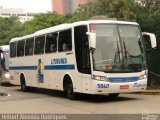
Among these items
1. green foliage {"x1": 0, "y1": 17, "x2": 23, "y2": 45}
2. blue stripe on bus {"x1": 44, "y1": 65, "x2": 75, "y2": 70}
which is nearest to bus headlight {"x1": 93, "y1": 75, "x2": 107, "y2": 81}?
blue stripe on bus {"x1": 44, "y1": 65, "x2": 75, "y2": 70}

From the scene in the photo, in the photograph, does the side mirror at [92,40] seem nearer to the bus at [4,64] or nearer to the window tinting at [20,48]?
the window tinting at [20,48]

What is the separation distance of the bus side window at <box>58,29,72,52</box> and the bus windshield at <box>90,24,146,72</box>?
1.74 meters

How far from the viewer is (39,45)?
21062 mm

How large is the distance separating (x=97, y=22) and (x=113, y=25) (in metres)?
0.66

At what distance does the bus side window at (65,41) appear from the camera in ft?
56.7

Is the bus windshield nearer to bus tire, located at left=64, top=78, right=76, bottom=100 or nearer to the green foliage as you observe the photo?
bus tire, located at left=64, top=78, right=76, bottom=100

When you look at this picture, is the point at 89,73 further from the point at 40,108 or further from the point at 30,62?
the point at 30,62

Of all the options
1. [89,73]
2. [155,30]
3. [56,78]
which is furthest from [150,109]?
[155,30]

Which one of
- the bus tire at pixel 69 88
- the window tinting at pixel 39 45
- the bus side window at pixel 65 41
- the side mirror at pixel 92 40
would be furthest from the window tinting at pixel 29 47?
the side mirror at pixel 92 40

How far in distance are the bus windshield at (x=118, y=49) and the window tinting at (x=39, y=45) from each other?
524cm

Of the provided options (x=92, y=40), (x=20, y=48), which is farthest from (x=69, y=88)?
(x=20, y=48)

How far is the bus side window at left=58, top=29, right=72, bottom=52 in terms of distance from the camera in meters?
Result: 17.3

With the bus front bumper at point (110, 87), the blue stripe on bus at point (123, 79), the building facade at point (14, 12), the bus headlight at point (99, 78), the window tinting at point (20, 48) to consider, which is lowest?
the bus front bumper at point (110, 87)

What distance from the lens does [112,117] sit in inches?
463
